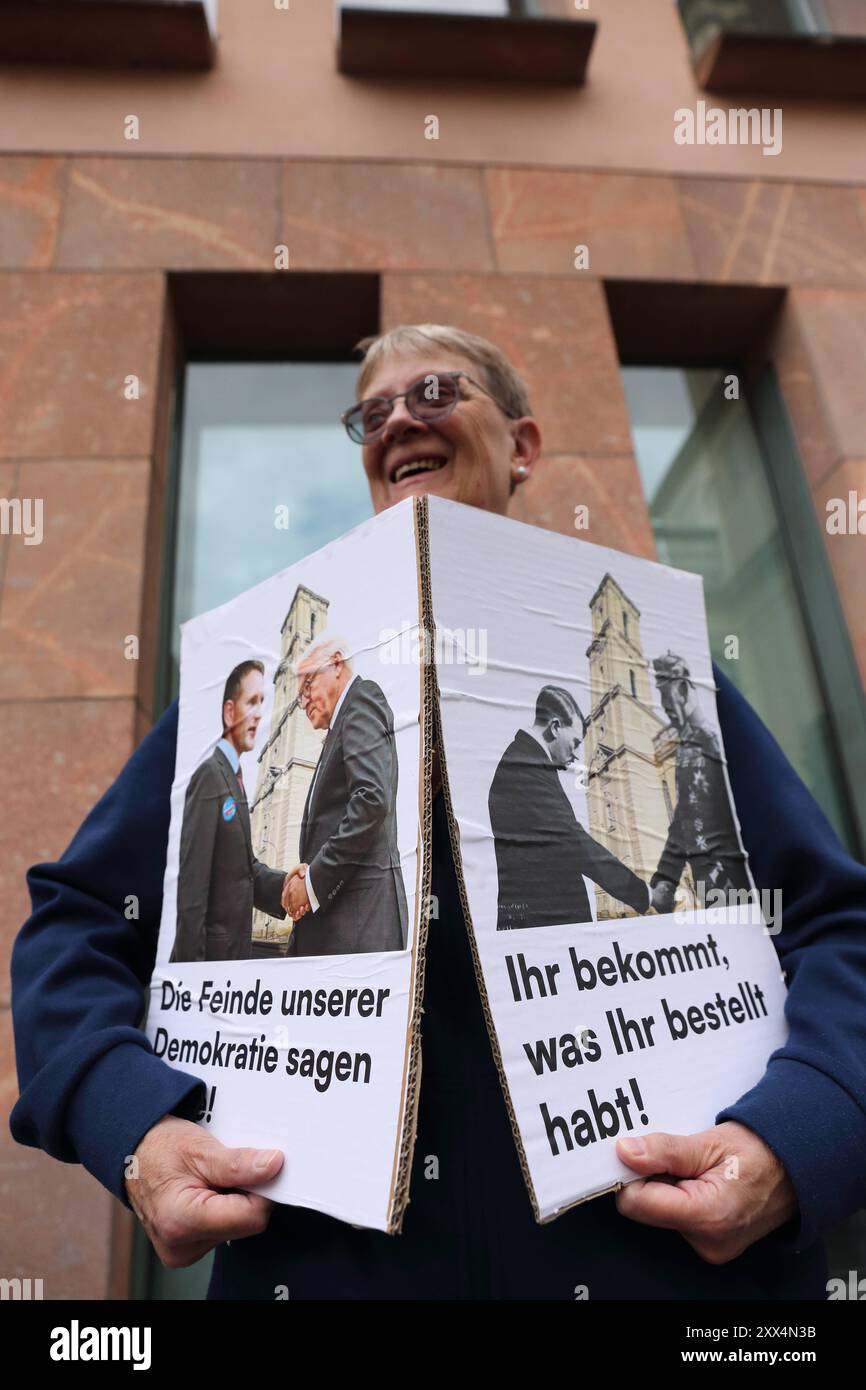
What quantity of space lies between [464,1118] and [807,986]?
0.55 metres

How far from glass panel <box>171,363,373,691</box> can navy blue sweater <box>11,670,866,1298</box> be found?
2.20 metres

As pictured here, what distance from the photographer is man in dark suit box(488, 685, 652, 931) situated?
3.60ft

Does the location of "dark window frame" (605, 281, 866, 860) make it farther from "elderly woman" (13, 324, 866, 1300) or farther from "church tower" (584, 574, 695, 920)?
"church tower" (584, 574, 695, 920)

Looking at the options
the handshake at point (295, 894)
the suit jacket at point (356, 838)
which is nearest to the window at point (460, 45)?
the suit jacket at point (356, 838)

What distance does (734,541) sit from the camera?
369cm

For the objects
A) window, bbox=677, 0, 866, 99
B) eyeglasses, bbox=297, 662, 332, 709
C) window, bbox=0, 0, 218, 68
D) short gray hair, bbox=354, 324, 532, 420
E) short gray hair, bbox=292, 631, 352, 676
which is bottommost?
eyeglasses, bbox=297, 662, 332, 709

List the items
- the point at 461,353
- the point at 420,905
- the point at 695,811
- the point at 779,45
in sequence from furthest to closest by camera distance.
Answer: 1. the point at 779,45
2. the point at 461,353
3. the point at 695,811
4. the point at 420,905

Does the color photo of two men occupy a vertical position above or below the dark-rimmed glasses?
below

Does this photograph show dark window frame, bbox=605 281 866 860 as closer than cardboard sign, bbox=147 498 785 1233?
No

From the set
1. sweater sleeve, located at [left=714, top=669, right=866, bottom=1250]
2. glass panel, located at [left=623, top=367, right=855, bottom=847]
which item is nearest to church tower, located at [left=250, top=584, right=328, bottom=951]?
sweater sleeve, located at [left=714, top=669, right=866, bottom=1250]

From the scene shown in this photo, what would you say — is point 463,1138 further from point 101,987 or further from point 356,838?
point 101,987

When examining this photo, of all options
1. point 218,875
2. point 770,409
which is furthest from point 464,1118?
point 770,409

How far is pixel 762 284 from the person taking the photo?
3730 millimetres
